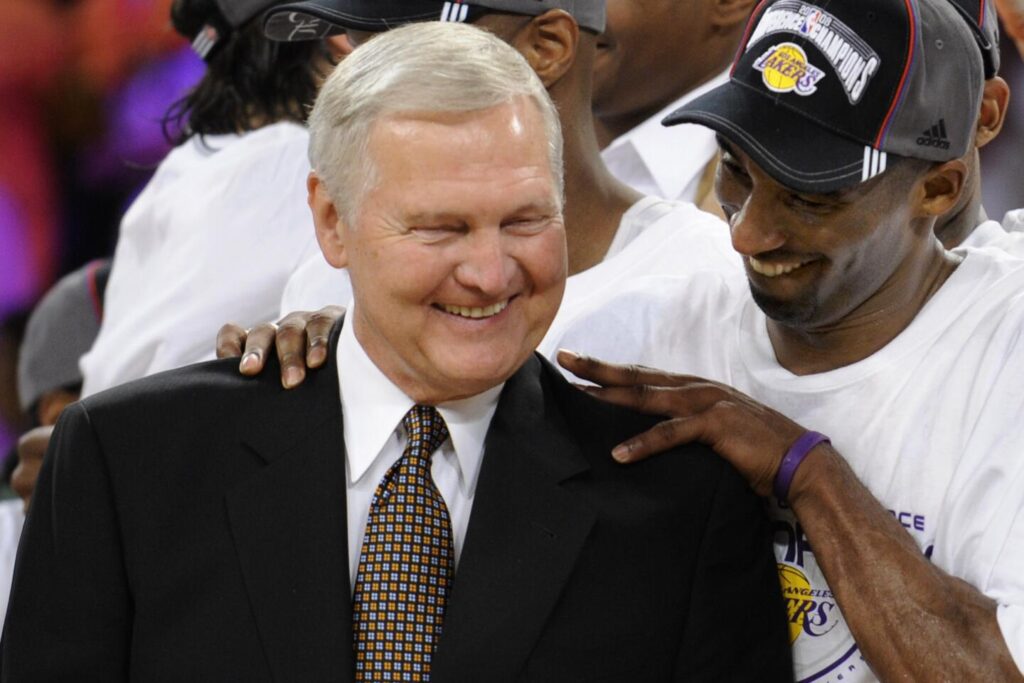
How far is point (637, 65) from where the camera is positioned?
9.37 ft

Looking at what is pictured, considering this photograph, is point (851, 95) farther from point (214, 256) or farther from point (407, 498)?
point (214, 256)

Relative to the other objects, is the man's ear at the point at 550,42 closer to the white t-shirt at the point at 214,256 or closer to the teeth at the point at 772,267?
the teeth at the point at 772,267

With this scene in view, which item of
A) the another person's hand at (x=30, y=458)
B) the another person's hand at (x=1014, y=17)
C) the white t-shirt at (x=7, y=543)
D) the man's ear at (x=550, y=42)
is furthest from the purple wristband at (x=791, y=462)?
the white t-shirt at (x=7, y=543)

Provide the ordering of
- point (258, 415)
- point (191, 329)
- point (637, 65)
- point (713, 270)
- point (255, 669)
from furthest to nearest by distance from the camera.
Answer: point (191, 329) < point (637, 65) < point (713, 270) < point (258, 415) < point (255, 669)

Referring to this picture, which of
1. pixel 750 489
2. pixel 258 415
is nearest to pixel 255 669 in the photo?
pixel 258 415

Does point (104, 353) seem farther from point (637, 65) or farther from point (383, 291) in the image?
point (383, 291)

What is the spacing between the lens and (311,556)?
171 centimetres

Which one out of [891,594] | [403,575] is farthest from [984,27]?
[403,575]

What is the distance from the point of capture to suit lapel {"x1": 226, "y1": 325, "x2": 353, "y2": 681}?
66.1 inches

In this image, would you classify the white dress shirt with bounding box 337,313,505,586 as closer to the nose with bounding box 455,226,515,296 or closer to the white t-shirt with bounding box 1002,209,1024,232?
the nose with bounding box 455,226,515,296

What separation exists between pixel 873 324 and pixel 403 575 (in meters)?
0.61

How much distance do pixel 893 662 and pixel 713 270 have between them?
583 millimetres

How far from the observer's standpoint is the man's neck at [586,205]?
2.25 meters

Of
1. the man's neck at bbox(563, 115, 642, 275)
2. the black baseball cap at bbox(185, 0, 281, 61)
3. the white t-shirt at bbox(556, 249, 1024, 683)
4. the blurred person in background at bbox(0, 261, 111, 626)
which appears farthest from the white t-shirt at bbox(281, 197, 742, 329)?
the blurred person in background at bbox(0, 261, 111, 626)
